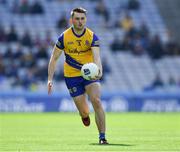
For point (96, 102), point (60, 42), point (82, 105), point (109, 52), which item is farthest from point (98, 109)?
point (109, 52)

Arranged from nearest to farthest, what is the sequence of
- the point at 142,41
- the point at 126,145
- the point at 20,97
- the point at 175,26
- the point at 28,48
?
the point at 126,145 < the point at 20,97 < the point at 28,48 < the point at 142,41 < the point at 175,26

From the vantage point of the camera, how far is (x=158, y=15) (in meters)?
42.2

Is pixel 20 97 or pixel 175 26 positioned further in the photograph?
pixel 175 26

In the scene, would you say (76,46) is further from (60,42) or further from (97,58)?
(97,58)

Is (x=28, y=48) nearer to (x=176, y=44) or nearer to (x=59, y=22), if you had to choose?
(x=59, y=22)

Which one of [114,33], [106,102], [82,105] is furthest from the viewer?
[114,33]

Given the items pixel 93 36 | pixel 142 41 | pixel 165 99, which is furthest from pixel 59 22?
pixel 93 36

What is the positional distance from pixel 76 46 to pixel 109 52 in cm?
2363

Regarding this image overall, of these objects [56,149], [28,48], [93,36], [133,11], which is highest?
[133,11]

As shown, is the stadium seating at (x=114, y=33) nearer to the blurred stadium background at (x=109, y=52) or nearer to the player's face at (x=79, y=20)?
the blurred stadium background at (x=109, y=52)

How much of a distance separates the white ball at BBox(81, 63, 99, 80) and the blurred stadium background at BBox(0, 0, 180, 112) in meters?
18.8

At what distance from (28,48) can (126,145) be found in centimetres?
2328

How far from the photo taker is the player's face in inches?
588

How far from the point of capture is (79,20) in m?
15.0
